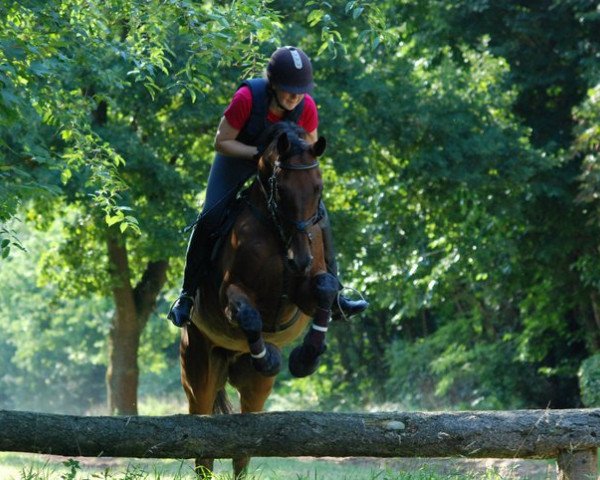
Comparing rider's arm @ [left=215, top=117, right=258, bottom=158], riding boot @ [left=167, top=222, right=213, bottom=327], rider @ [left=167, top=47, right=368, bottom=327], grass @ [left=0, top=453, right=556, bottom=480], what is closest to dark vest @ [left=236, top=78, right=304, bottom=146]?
rider @ [left=167, top=47, right=368, bottom=327]

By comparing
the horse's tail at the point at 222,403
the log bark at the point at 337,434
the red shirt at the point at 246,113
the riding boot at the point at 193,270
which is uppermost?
the red shirt at the point at 246,113

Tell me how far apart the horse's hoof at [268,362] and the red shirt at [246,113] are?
178cm

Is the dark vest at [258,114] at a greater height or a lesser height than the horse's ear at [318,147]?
greater

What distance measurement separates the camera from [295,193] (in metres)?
7.58

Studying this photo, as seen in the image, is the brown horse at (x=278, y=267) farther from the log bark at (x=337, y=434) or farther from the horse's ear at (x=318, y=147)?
the log bark at (x=337, y=434)

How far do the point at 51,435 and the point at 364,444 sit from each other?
2.07 m

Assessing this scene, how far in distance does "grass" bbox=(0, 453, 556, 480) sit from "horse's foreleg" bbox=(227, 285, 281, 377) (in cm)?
77

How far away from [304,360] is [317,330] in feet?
0.79

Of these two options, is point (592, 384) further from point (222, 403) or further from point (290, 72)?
point (290, 72)

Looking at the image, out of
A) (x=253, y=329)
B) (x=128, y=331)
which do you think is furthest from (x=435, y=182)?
(x=253, y=329)

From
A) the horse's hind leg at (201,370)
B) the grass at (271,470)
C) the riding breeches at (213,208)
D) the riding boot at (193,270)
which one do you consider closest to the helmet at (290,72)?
the riding breeches at (213,208)

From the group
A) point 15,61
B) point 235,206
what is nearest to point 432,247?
point 235,206

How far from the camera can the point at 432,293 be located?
74.9 feet

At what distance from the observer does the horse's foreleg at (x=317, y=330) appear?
302 inches
